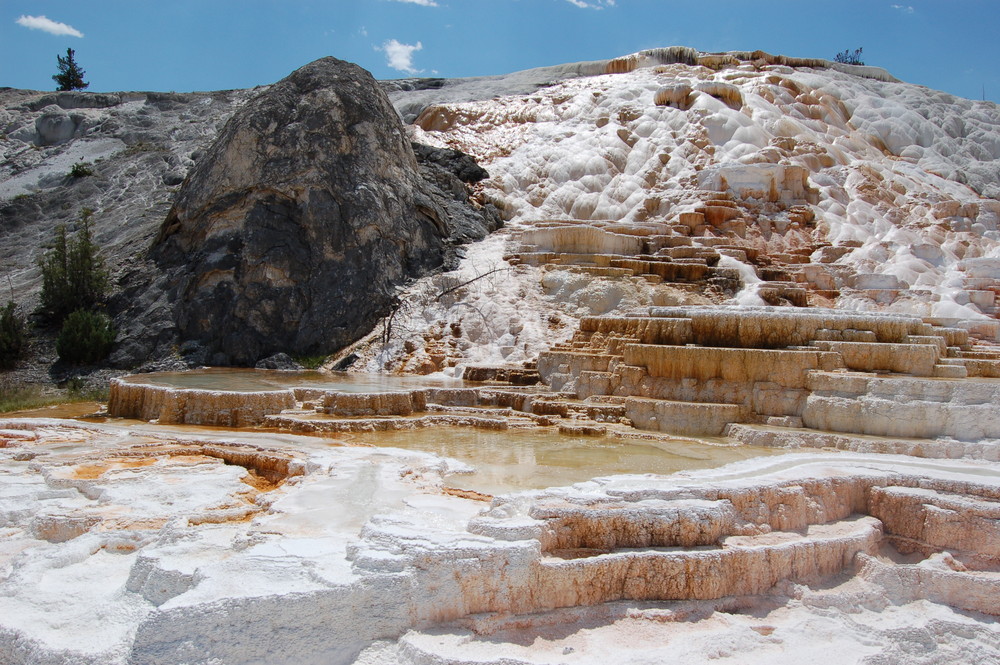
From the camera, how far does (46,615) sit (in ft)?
10.9

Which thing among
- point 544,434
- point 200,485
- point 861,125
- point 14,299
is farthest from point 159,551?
point 861,125

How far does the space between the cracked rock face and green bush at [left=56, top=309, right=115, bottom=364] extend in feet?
4.84

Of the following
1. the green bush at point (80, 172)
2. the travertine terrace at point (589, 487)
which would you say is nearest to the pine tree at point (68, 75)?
the green bush at point (80, 172)

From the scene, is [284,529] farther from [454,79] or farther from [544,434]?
[454,79]

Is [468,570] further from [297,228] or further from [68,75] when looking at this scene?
[68,75]

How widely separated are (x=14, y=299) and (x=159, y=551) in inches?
634

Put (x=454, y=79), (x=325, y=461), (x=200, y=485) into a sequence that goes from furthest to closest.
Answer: (x=454, y=79) → (x=325, y=461) → (x=200, y=485)

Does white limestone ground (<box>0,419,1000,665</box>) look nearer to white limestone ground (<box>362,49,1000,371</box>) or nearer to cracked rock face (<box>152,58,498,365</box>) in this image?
white limestone ground (<box>362,49,1000,371</box>)

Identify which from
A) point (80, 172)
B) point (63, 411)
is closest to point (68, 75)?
point (80, 172)

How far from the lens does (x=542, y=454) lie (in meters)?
7.01

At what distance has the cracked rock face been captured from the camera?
1488 centimetres

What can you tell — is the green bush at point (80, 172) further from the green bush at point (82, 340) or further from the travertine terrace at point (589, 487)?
the travertine terrace at point (589, 487)

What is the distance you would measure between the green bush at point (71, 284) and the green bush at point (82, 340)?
121 cm

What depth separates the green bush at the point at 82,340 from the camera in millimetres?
14203
